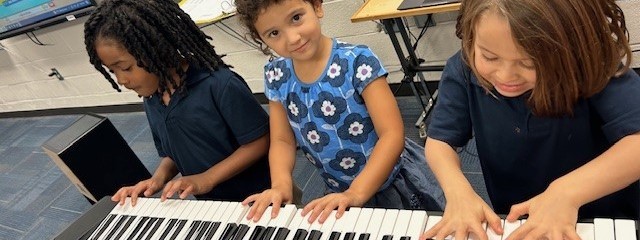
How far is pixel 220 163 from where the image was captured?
1415 millimetres

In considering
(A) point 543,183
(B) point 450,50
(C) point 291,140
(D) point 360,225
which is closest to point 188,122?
(C) point 291,140

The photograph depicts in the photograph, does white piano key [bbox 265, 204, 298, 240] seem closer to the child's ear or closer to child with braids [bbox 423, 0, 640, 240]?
child with braids [bbox 423, 0, 640, 240]

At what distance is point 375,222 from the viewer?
889 millimetres

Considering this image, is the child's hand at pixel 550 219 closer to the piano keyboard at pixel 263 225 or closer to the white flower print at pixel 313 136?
the piano keyboard at pixel 263 225

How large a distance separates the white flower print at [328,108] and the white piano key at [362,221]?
0.33 meters

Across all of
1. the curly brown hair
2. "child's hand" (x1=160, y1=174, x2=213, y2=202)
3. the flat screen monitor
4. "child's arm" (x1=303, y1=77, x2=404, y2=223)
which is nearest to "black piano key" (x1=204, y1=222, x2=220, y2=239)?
"child's hand" (x1=160, y1=174, x2=213, y2=202)

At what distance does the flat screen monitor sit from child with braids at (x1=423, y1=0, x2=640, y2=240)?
2.84 meters

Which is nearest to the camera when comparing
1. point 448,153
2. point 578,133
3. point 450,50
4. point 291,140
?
point 578,133

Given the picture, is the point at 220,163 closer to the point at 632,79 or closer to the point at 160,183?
the point at 160,183

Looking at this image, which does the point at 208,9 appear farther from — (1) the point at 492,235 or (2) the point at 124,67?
(1) the point at 492,235

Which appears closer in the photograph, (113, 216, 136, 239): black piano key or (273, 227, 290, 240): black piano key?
(273, 227, 290, 240): black piano key

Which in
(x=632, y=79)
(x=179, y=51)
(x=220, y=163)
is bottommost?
(x=220, y=163)

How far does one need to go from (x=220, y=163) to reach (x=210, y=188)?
0.08 m

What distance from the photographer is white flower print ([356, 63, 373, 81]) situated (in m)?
1.13
